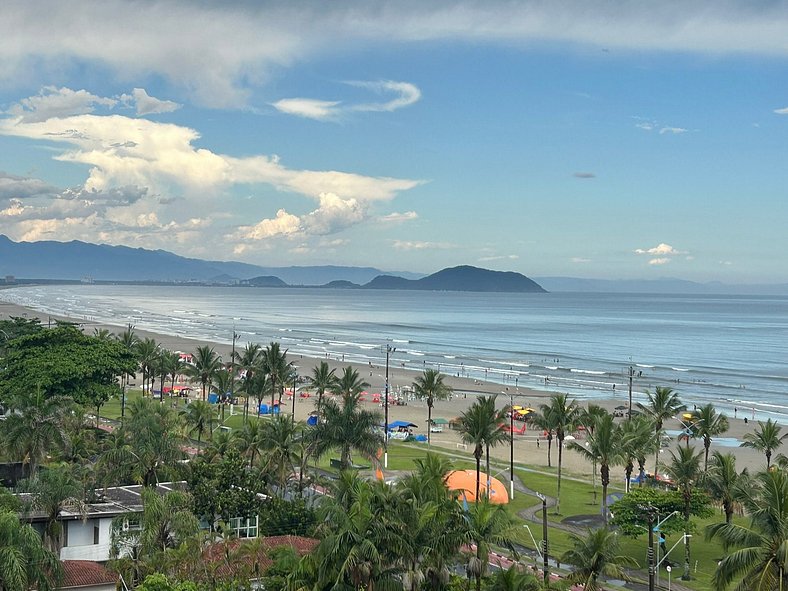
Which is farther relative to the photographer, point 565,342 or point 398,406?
point 565,342

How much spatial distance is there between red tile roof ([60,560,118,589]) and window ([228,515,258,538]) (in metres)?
6.77

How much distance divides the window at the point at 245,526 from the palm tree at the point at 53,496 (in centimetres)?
694

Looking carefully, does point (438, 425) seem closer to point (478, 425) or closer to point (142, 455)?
point (478, 425)

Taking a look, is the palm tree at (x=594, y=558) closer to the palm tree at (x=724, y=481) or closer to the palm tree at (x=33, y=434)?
the palm tree at (x=724, y=481)

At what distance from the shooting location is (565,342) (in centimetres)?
18975

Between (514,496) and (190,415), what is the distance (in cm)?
2186

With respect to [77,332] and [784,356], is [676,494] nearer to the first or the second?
[77,332]

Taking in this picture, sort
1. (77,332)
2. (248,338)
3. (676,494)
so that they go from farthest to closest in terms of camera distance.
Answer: (248,338)
(77,332)
(676,494)

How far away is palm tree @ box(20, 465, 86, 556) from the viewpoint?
113 feet

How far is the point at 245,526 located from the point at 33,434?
11.8 meters

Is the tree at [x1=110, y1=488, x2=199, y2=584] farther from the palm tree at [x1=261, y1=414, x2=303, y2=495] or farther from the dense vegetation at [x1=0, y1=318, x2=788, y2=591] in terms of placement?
the palm tree at [x1=261, y1=414, x2=303, y2=495]

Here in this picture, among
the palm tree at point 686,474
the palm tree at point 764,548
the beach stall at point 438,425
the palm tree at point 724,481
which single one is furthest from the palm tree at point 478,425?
the beach stall at point 438,425

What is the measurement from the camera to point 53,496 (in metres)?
34.5

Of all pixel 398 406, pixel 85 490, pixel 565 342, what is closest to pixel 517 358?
pixel 565 342
